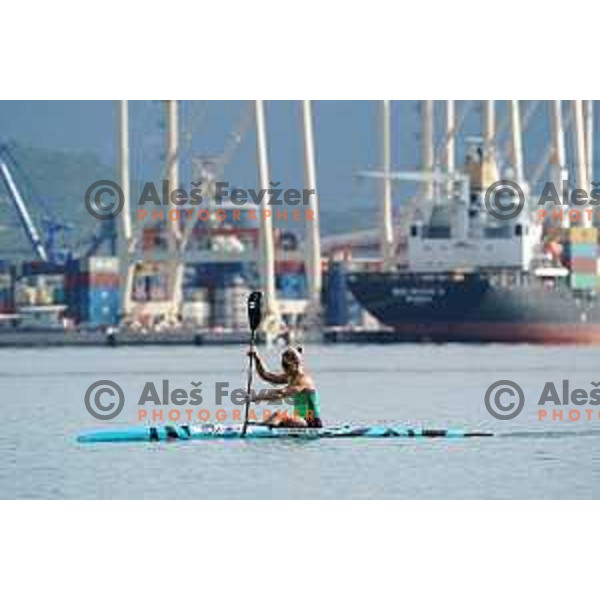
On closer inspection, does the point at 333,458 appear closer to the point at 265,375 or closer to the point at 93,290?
the point at 265,375

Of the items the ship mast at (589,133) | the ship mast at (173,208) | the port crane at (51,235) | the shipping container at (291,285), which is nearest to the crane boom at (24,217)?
the port crane at (51,235)

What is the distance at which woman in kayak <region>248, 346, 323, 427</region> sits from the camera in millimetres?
25417

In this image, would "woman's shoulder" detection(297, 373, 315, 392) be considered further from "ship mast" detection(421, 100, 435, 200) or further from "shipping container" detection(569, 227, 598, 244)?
"shipping container" detection(569, 227, 598, 244)

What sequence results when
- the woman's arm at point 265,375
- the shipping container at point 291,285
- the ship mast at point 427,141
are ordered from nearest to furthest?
the woman's arm at point 265,375 → the ship mast at point 427,141 → the shipping container at point 291,285

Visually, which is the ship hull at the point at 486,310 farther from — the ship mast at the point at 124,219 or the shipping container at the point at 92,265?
the shipping container at the point at 92,265

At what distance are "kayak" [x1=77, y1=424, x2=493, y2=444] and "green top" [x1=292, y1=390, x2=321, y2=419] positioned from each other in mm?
177

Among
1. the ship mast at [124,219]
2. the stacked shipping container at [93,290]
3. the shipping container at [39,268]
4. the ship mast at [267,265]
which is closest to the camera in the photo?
the ship mast at [267,265]

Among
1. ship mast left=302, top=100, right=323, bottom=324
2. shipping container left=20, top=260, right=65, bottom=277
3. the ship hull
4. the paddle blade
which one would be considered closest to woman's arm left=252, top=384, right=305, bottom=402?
the paddle blade

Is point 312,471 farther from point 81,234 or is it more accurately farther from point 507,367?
point 81,234

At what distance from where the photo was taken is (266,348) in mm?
87375

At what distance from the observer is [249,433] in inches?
1053

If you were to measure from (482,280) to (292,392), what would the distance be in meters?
62.6

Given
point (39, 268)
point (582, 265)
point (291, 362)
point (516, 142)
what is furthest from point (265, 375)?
point (39, 268)

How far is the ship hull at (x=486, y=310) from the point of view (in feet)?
282
